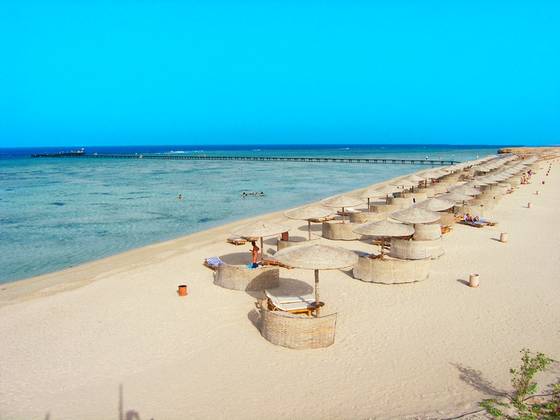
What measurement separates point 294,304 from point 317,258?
3.65 ft

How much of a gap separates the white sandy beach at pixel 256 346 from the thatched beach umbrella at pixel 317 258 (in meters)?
1.10

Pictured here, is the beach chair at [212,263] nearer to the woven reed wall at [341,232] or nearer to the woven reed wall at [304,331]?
the woven reed wall at [341,232]

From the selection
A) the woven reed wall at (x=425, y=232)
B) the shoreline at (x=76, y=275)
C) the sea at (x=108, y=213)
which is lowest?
the sea at (x=108, y=213)

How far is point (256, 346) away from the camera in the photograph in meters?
7.21

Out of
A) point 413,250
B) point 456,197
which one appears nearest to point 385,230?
point 413,250

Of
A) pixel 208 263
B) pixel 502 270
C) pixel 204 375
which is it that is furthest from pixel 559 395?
pixel 208 263

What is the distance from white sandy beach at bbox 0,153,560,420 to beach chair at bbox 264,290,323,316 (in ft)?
1.68

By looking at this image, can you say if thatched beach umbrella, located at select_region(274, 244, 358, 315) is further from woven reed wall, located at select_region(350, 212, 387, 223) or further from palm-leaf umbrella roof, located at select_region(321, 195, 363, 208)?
woven reed wall, located at select_region(350, 212, 387, 223)

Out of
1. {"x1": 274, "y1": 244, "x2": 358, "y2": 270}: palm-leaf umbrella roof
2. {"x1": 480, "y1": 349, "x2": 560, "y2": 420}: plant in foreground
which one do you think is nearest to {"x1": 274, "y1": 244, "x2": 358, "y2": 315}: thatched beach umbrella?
{"x1": 274, "y1": 244, "x2": 358, "y2": 270}: palm-leaf umbrella roof

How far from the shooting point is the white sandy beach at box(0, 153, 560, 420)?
5.76 m

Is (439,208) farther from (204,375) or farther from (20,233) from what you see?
(20,233)

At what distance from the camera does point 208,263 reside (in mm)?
11898

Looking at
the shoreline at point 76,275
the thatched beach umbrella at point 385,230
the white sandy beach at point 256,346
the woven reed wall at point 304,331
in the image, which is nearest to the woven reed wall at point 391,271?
the white sandy beach at point 256,346

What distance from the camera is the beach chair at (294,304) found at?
8062mm
